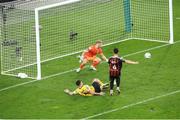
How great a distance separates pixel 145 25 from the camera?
34500 mm

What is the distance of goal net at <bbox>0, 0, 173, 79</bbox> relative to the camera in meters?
29.1

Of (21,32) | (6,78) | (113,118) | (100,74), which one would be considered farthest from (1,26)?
(113,118)

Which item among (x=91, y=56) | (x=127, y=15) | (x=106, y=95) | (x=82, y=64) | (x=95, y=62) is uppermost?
(x=127, y=15)

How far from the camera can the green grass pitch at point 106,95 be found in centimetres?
2341

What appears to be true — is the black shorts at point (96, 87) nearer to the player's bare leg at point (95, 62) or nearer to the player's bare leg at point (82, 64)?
the player's bare leg at point (82, 64)

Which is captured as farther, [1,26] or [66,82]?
[1,26]

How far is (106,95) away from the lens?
82.7 feet

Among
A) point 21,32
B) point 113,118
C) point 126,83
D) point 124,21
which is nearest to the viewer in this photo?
point 113,118

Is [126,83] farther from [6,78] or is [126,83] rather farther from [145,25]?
[145,25]

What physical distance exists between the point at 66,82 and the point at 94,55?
1.98m

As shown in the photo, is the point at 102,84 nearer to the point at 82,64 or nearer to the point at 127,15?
the point at 82,64

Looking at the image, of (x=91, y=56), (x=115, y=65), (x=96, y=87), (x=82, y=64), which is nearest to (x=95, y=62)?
(x=91, y=56)

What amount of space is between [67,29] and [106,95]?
9737mm

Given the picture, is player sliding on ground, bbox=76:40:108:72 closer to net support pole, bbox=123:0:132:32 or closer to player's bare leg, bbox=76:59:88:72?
player's bare leg, bbox=76:59:88:72
